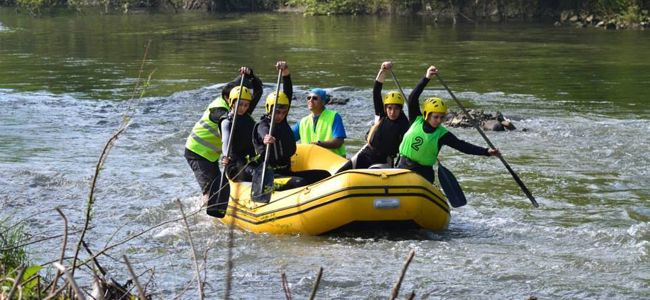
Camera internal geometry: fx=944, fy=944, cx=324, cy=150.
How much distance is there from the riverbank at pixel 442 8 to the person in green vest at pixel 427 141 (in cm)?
2904

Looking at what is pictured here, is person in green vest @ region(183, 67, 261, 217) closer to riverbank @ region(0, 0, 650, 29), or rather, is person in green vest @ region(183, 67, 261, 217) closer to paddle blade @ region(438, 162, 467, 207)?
paddle blade @ region(438, 162, 467, 207)

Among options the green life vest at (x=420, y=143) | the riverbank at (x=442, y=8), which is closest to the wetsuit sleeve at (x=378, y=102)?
the green life vest at (x=420, y=143)

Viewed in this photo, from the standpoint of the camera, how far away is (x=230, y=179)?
29.8 ft

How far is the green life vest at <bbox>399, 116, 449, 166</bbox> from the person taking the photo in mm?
8703

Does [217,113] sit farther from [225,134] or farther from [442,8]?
[442,8]

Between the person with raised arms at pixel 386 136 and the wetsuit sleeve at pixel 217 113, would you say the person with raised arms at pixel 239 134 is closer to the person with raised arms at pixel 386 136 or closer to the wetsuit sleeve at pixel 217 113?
the wetsuit sleeve at pixel 217 113

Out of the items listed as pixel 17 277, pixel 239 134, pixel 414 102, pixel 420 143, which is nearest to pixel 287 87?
pixel 239 134

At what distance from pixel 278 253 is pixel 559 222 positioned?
299 cm

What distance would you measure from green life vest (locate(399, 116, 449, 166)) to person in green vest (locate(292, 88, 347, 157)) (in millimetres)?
1101

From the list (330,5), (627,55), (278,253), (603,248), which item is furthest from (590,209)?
(330,5)

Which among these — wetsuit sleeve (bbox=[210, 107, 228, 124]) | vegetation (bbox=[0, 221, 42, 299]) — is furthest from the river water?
wetsuit sleeve (bbox=[210, 107, 228, 124])

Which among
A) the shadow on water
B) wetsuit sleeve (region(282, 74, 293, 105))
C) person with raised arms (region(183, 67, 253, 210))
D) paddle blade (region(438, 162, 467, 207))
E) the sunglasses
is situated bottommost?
the shadow on water

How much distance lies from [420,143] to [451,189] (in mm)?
626

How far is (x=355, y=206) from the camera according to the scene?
26.3 ft
